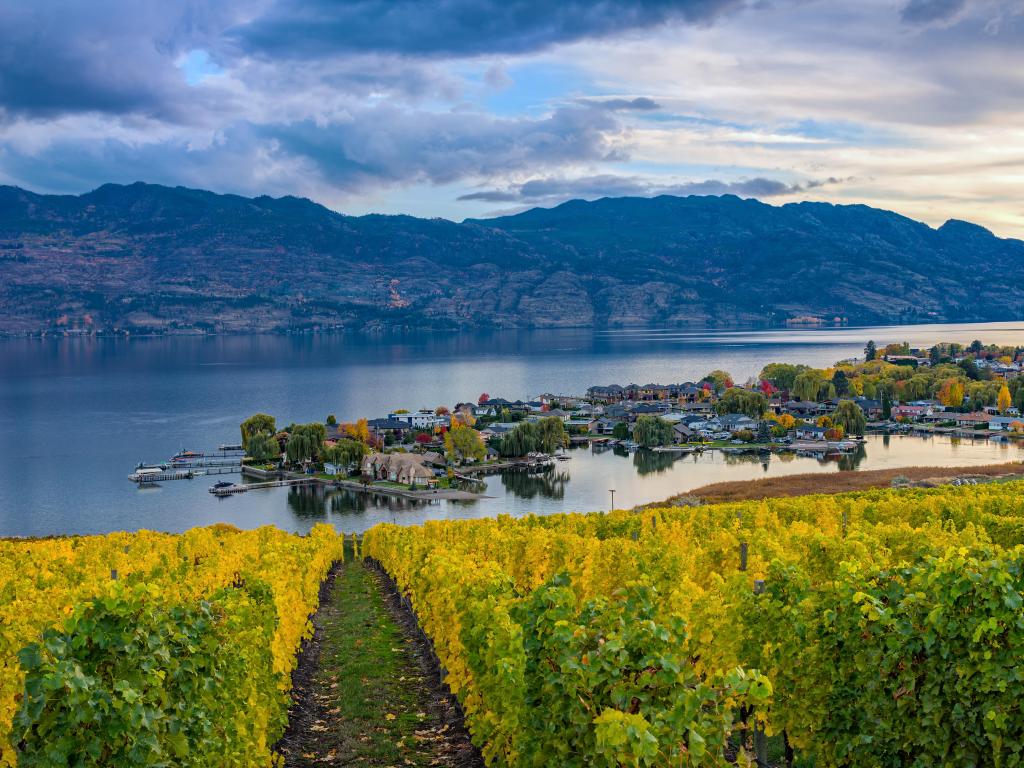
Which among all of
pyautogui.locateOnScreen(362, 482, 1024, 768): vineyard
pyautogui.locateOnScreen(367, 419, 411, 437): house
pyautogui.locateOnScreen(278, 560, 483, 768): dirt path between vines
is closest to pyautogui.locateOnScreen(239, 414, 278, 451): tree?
pyautogui.locateOnScreen(367, 419, 411, 437): house

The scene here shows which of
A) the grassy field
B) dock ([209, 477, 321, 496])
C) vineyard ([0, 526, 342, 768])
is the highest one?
vineyard ([0, 526, 342, 768])

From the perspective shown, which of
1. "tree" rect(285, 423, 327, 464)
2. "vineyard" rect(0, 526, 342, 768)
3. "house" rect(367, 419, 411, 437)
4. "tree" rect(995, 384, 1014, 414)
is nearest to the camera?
"vineyard" rect(0, 526, 342, 768)

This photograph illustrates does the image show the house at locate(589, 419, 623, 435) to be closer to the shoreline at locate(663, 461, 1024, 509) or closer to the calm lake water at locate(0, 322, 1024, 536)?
the calm lake water at locate(0, 322, 1024, 536)

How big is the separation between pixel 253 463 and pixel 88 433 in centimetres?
3148

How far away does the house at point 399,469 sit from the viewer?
72.1 m

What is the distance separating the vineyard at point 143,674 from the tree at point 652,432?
78156 mm

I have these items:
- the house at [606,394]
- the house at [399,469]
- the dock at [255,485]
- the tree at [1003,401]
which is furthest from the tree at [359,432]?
the tree at [1003,401]

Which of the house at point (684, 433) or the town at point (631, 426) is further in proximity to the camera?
the house at point (684, 433)

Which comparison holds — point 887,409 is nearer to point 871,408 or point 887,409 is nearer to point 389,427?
point 871,408

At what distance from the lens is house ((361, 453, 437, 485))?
237 ft

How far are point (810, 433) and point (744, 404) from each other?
11329 mm

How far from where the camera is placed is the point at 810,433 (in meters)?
98.8

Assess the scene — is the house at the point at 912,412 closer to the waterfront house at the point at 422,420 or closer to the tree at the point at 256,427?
the waterfront house at the point at 422,420

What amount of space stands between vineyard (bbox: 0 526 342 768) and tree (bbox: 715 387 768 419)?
315 ft
